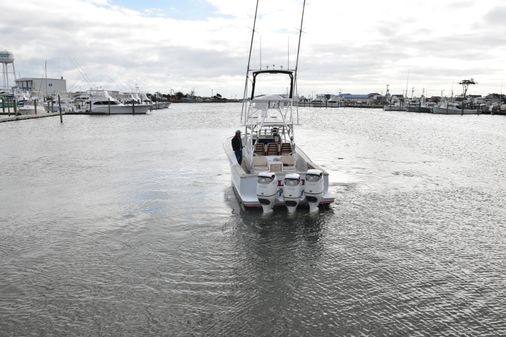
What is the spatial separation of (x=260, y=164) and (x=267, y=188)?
7.31ft

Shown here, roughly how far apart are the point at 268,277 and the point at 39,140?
30448 mm

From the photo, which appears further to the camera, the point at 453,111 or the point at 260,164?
the point at 453,111

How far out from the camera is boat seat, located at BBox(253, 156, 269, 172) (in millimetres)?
13309

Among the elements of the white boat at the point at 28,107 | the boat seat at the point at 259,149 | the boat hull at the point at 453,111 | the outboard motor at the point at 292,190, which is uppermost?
the boat hull at the point at 453,111

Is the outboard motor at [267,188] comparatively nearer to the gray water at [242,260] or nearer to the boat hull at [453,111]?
the gray water at [242,260]

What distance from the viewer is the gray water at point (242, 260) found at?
6.49 m

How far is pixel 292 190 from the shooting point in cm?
1127

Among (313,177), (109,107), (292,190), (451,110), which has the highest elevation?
(451,110)

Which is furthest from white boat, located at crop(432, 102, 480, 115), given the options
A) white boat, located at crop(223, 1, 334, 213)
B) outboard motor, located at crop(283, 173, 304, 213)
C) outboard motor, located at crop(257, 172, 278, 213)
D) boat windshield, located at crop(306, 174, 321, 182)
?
outboard motor, located at crop(257, 172, 278, 213)

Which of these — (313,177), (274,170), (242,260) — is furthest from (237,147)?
(242,260)

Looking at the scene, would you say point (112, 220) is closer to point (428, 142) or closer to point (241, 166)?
point (241, 166)

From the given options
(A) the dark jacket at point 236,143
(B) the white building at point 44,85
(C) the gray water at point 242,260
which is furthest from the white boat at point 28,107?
(A) the dark jacket at point 236,143

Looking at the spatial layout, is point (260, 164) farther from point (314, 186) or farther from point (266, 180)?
point (314, 186)

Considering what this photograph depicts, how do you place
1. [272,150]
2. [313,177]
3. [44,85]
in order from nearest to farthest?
[313,177]
[272,150]
[44,85]
